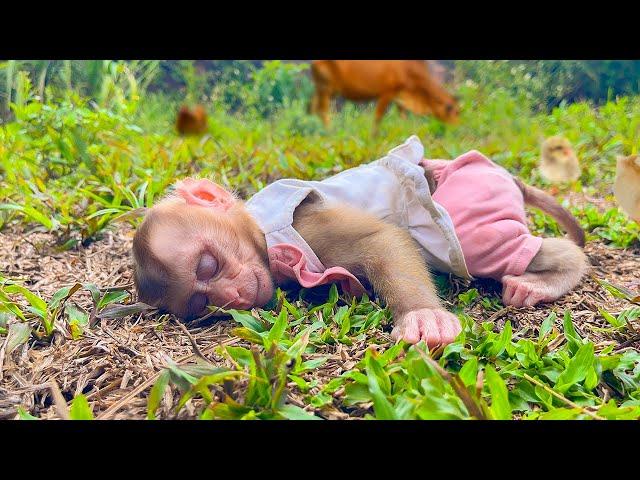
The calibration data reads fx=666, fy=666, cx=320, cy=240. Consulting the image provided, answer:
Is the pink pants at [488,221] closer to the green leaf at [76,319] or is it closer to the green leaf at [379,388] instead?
the green leaf at [379,388]

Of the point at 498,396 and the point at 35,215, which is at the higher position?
the point at 498,396

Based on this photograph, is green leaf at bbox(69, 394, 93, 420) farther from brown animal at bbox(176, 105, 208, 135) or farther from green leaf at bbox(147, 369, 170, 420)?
brown animal at bbox(176, 105, 208, 135)

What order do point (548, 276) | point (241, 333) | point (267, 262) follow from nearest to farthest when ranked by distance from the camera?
point (241, 333), point (267, 262), point (548, 276)

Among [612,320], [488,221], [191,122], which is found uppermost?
[488,221]

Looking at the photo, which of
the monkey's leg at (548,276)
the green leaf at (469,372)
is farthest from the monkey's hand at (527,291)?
the green leaf at (469,372)

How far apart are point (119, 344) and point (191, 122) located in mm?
4247

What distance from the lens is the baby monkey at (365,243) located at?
2.33m

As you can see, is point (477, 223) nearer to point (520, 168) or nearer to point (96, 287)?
point (96, 287)

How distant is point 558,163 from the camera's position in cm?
452

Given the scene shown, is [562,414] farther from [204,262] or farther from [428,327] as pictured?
[204,262]

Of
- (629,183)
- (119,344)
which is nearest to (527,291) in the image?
(629,183)

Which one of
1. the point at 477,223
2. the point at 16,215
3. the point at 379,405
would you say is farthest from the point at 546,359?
the point at 16,215

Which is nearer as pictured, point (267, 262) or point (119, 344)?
point (119, 344)

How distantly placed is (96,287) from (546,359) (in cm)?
161
